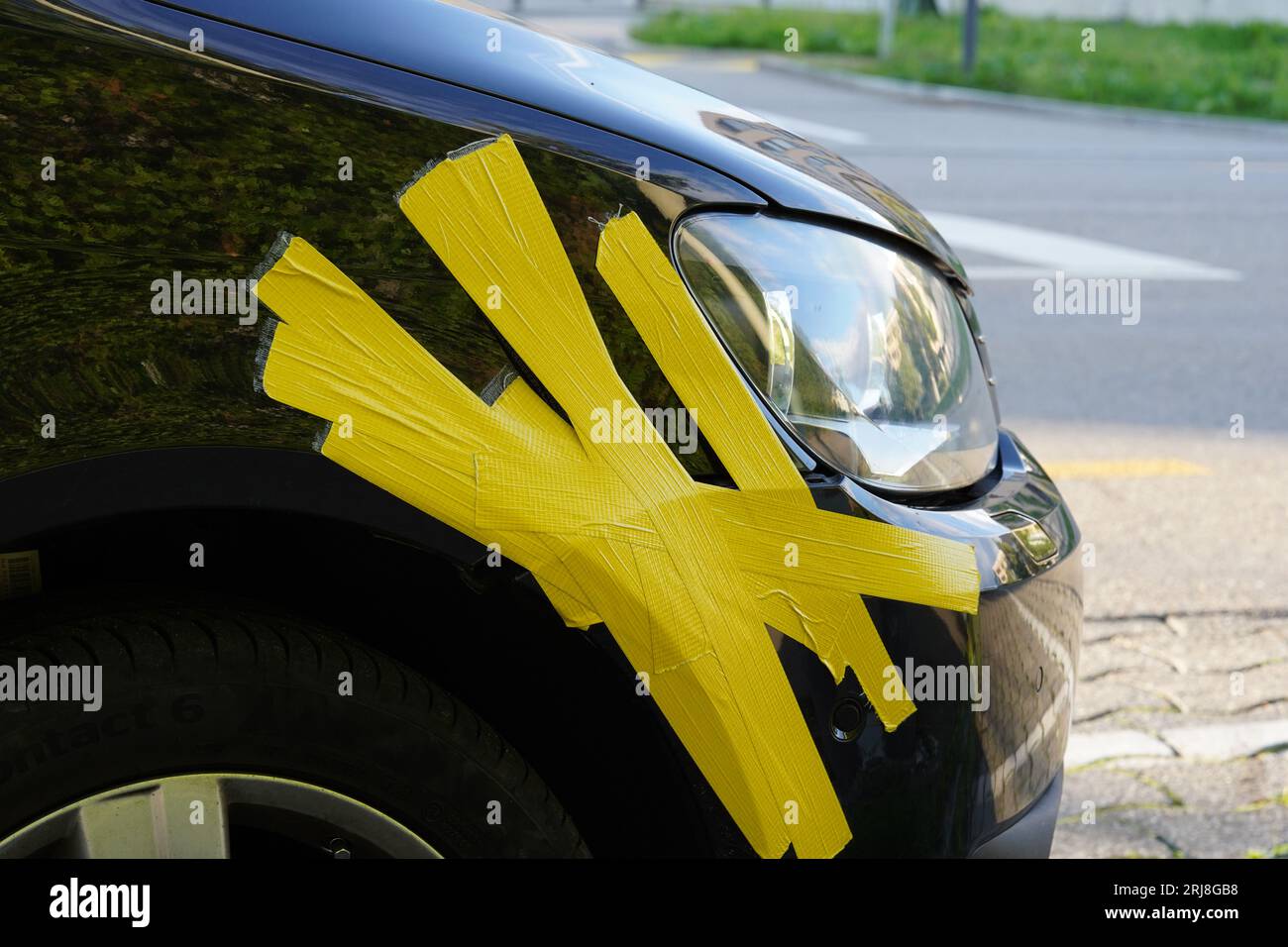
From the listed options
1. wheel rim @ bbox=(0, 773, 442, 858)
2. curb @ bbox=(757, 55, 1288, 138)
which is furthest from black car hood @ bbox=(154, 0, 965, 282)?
curb @ bbox=(757, 55, 1288, 138)

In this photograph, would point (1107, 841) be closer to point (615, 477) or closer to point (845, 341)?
point (845, 341)

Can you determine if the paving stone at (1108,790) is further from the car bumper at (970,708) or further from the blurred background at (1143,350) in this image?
the car bumper at (970,708)

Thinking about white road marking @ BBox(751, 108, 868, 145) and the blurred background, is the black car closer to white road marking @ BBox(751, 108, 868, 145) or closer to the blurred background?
the blurred background

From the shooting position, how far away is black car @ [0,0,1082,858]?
1460mm

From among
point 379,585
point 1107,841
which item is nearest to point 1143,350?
point 1107,841

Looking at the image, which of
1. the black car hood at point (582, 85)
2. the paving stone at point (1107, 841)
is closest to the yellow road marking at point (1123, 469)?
the paving stone at point (1107, 841)

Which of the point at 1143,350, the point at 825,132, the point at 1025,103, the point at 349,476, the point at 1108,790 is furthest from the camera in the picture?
the point at 1025,103

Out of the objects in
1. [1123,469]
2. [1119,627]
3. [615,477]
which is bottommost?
[1119,627]

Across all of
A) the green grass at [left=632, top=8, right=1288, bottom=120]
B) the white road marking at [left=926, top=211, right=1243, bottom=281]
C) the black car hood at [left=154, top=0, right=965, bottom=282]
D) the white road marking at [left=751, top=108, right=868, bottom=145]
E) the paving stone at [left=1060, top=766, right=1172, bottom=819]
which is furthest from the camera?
the green grass at [left=632, top=8, right=1288, bottom=120]

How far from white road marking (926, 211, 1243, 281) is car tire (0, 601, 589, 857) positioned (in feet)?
18.6

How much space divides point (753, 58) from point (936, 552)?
19.1 m

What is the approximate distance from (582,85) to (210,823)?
0.99 metres

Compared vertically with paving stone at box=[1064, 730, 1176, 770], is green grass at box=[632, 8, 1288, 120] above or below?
above

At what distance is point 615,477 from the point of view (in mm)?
1578
